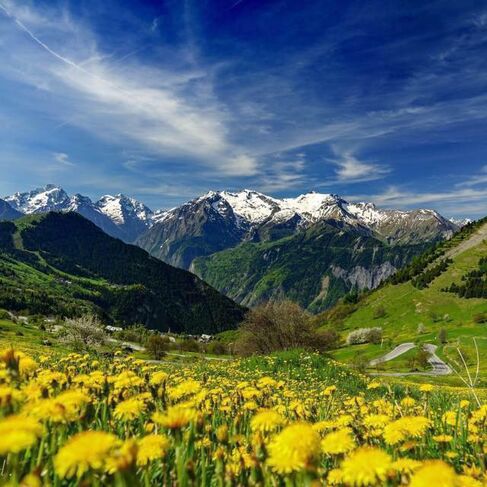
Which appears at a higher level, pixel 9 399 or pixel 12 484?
pixel 9 399

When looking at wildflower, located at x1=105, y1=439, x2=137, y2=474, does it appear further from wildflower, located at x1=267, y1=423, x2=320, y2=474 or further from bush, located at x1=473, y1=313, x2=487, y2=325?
bush, located at x1=473, y1=313, x2=487, y2=325

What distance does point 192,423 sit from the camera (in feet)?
10.3

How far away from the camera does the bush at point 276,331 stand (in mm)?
79000

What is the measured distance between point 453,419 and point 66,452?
5.36 metres

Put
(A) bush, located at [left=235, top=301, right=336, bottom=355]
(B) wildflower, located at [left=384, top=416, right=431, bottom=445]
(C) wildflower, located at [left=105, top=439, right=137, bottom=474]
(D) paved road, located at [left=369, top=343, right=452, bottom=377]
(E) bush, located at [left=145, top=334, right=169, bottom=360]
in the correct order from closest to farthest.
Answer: (C) wildflower, located at [left=105, top=439, right=137, bottom=474] < (B) wildflower, located at [left=384, top=416, right=431, bottom=445] < (A) bush, located at [left=235, top=301, right=336, bottom=355] < (D) paved road, located at [left=369, top=343, right=452, bottom=377] < (E) bush, located at [left=145, top=334, right=169, bottom=360]

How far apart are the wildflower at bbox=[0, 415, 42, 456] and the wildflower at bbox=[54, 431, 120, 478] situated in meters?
0.17

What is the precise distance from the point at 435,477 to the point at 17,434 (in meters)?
2.12

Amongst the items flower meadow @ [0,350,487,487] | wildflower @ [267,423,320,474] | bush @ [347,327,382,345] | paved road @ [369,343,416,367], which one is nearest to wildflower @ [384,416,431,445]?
flower meadow @ [0,350,487,487]

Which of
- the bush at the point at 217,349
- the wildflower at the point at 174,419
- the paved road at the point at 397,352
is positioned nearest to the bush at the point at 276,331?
the paved road at the point at 397,352

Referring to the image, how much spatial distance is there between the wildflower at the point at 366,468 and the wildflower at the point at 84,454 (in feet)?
4.22

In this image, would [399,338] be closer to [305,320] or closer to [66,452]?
[305,320]

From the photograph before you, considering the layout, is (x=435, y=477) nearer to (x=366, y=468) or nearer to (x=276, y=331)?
(x=366, y=468)

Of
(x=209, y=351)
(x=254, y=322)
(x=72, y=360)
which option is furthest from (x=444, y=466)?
(x=209, y=351)

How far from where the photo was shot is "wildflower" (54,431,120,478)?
84.2 inches
